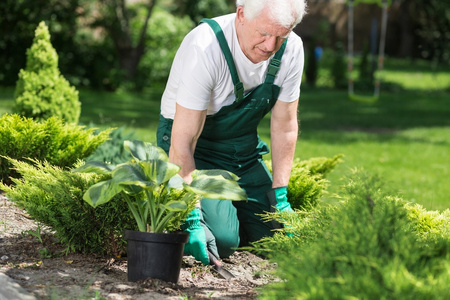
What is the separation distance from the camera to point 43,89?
19.3ft

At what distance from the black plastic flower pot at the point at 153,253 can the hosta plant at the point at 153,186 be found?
78mm

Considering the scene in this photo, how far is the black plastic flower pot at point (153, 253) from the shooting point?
9.52 feet

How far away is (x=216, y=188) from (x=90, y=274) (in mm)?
800

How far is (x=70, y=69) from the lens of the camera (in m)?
17.1

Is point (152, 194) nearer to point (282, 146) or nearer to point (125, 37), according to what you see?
point (282, 146)

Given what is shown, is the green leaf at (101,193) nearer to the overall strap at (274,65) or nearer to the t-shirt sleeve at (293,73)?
the overall strap at (274,65)

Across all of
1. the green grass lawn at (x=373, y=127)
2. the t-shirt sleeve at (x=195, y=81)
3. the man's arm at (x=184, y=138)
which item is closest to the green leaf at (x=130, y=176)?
the man's arm at (x=184, y=138)

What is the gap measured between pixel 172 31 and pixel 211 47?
1563 centimetres

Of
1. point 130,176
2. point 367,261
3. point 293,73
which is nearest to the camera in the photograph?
point 367,261

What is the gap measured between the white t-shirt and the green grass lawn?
74 centimetres

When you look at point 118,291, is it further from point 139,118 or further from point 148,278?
point 139,118

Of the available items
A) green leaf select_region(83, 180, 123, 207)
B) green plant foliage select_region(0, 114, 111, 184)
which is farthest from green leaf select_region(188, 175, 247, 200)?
green plant foliage select_region(0, 114, 111, 184)

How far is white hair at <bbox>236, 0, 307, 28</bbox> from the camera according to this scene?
3240 mm

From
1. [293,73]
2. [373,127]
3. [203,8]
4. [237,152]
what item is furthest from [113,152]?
[203,8]
